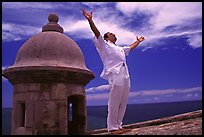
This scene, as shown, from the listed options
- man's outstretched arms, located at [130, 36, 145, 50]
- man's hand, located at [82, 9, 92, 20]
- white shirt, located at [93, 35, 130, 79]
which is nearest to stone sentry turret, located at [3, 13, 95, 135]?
white shirt, located at [93, 35, 130, 79]

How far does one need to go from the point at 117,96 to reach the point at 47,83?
189 centimetres

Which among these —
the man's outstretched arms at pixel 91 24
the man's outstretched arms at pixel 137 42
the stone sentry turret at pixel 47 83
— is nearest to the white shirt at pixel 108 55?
the man's outstretched arms at pixel 91 24

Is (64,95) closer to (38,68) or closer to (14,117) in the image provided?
(38,68)

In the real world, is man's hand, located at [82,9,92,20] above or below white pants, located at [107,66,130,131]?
above

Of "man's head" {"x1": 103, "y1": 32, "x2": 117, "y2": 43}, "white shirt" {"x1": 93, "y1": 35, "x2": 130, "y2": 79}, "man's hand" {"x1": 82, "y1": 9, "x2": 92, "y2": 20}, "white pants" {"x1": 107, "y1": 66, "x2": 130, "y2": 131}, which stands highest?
"man's hand" {"x1": 82, "y1": 9, "x2": 92, "y2": 20}

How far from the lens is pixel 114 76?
5285 millimetres

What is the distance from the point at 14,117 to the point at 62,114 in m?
1.32

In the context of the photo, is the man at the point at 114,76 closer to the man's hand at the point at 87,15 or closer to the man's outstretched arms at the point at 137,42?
the man's hand at the point at 87,15

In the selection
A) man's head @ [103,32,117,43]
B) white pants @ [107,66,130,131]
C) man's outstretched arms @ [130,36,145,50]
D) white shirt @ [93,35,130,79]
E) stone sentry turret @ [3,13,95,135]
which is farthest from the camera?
man's outstretched arms @ [130,36,145,50]

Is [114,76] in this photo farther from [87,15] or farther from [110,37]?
[87,15]

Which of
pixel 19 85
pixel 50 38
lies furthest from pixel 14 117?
pixel 50 38

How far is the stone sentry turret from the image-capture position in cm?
611

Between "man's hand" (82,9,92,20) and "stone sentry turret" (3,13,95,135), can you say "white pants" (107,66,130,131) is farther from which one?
"stone sentry turret" (3,13,95,135)

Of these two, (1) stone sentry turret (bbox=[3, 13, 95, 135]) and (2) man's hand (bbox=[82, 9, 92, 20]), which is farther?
(1) stone sentry turret (bbox=[3, 13, 95, 135])
